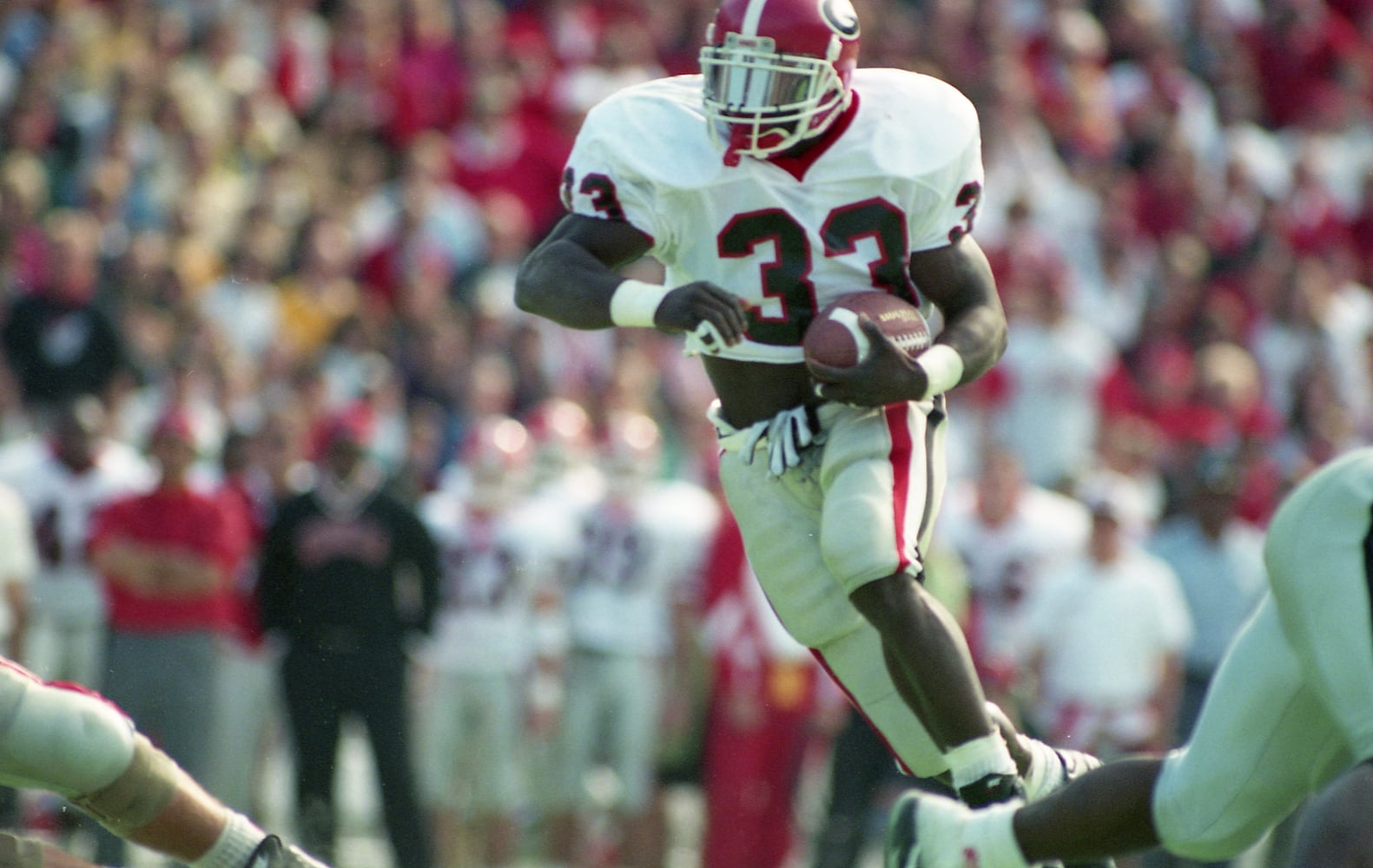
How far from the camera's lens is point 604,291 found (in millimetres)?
4250

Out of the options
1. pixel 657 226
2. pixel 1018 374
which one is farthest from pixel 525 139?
pixel 657 226

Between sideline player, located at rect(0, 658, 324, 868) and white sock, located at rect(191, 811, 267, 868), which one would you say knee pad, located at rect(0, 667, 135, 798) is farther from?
white sock, located at rect(191, 811, 267, 868)

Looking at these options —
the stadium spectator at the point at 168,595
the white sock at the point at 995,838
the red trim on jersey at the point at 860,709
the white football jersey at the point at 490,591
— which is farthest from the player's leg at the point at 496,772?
the white sock at the point at 995,838

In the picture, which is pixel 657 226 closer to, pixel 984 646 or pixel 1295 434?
pixel 984 646

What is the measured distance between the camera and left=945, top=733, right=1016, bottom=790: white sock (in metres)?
4.05

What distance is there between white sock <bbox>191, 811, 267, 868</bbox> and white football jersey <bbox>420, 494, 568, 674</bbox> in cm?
433

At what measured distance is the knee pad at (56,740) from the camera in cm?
379

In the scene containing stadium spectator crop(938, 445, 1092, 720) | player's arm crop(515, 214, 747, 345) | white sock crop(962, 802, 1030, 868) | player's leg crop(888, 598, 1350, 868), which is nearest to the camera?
player's leg crop(888, 598, 1350, 868)

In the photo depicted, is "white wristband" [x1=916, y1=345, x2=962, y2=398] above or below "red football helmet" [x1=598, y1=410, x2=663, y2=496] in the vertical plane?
above

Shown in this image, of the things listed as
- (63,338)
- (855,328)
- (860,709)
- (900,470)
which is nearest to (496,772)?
(63,338)

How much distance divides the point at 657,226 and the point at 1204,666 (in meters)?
4.69

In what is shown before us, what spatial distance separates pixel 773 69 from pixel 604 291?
58cm

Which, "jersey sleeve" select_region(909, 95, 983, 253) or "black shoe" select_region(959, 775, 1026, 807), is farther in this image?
"jersey sleeve" select_region(909, 95, 983, 253)

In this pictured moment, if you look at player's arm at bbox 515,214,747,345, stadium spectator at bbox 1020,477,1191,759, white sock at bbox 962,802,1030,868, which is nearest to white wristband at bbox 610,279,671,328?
player's arm at bbox 515,214,747,345
